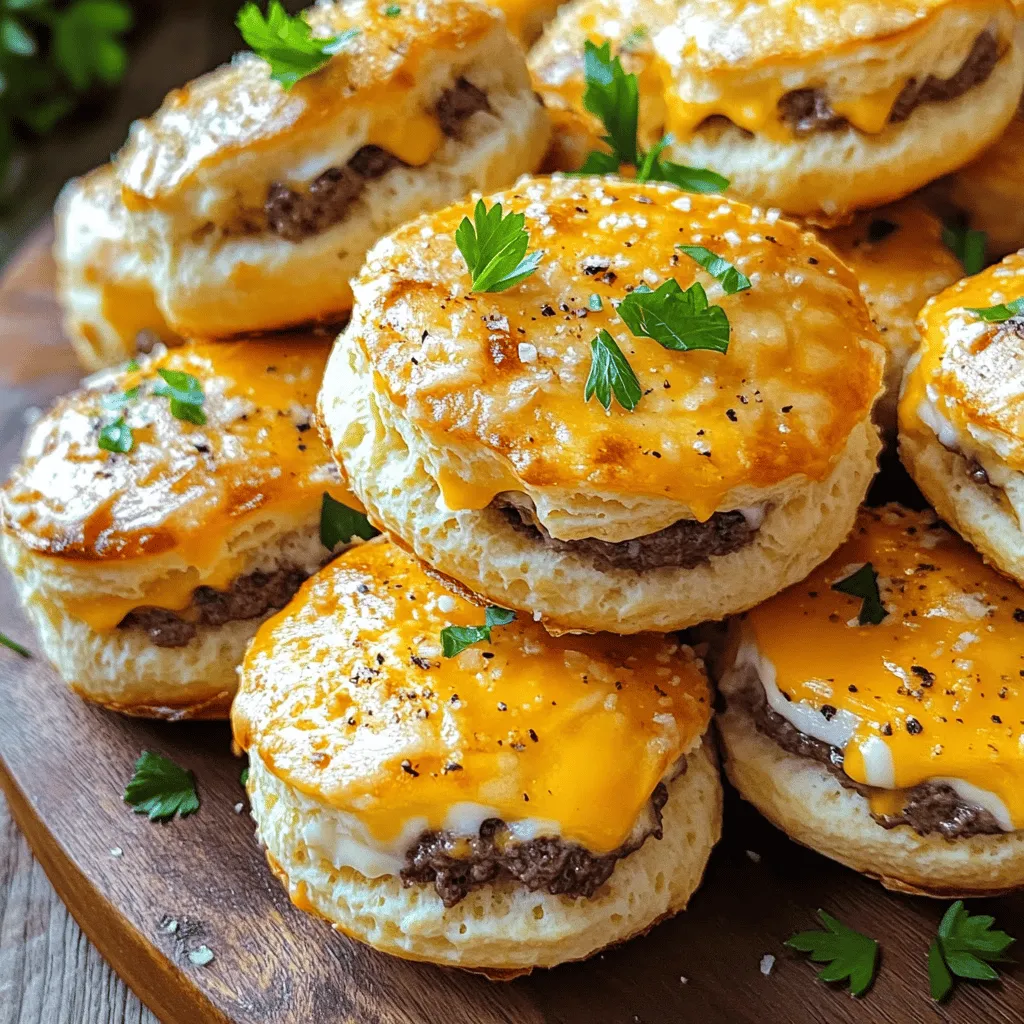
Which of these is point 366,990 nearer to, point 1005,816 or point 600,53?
point 1005,816

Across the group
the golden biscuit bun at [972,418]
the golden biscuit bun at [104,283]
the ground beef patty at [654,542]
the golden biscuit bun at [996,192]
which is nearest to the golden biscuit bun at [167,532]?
the ground beef patty at [654,542]

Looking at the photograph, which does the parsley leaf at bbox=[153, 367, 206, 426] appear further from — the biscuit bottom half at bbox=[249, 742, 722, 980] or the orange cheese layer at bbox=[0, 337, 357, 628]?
the biscuit bottom half at bbox=[249, 742, 722, 980]

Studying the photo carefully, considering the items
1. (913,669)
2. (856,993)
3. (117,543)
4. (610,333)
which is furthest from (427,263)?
(856,993)

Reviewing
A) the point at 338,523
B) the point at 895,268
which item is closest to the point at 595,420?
the point at 338,523

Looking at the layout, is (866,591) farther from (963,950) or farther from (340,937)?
(340,937)

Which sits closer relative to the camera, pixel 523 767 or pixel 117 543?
pixel 523 767

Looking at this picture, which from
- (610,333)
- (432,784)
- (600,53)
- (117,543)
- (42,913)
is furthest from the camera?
(600,53)

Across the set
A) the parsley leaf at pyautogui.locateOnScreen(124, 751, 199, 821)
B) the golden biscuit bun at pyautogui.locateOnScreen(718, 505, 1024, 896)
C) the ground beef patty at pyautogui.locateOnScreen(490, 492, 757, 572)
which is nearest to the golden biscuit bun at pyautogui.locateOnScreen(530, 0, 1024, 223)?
the golden biscuit bun at pyautogui.locateOnScreen(718, 505, 1024, 896)
